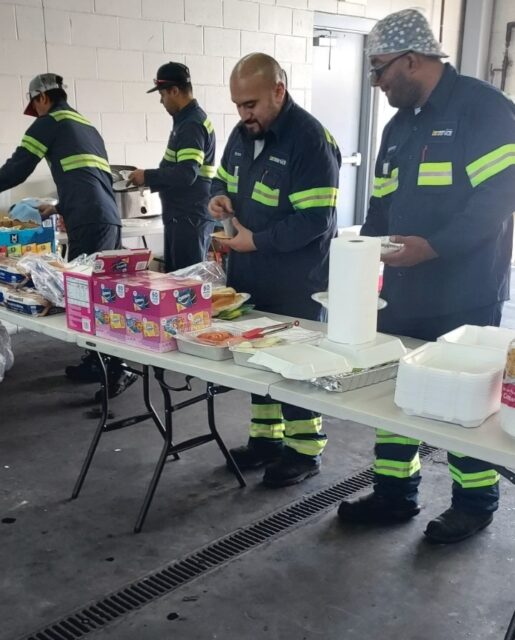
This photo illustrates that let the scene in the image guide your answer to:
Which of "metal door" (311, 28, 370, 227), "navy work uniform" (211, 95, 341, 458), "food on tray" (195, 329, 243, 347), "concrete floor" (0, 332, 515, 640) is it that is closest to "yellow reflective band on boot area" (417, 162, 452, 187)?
"navy work uniform" (211, 95, 341, 458)

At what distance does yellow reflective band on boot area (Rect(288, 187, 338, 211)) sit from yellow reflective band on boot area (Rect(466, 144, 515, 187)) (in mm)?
552

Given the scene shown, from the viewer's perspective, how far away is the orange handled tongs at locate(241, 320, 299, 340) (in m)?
1.90

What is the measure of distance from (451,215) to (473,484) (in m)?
0.86

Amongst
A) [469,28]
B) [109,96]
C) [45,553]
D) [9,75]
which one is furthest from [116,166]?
[469,28]

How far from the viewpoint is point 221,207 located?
255 centimetres

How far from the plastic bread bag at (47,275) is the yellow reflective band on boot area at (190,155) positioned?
1.61m

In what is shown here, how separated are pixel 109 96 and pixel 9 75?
682 mm

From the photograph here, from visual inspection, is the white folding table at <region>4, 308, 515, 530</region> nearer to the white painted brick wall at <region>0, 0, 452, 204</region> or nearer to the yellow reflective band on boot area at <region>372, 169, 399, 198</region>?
the yellow reflective band on boot area at <region>372, 169, 399, 198</region>

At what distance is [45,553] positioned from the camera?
2268 millimetres

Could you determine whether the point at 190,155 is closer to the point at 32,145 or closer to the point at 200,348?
the point at 32,145

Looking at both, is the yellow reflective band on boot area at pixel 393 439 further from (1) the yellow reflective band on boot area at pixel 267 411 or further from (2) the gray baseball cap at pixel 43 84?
(2) the gray baseball cap at pixel 43 84

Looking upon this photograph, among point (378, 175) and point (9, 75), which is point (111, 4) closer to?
point (9, 75)

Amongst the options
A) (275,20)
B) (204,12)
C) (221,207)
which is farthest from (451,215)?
(275,20)

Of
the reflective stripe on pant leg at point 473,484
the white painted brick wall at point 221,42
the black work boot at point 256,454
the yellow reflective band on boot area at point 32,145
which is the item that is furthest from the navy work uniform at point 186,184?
the reflective stripe on pant leg at point 473,484
